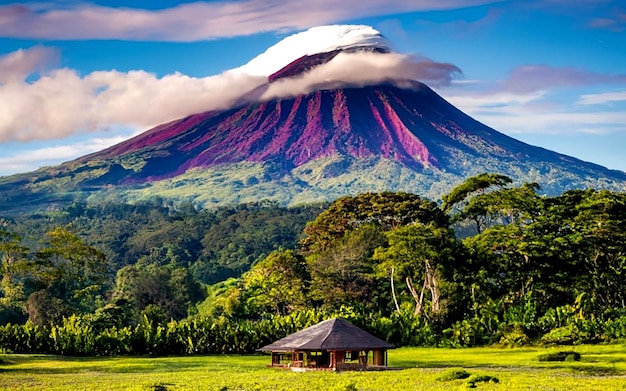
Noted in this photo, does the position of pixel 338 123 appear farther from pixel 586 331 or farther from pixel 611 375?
pixel 611 375

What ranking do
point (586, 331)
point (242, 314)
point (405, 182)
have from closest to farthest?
1. point (586, 331)
2. point (242, 314)
3. point (405, 182)

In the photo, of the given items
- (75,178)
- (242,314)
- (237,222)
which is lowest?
(242,314)

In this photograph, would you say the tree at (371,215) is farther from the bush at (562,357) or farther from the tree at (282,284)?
the bush at (562,357)

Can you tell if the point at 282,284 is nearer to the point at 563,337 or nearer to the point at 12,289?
the point at 12,289

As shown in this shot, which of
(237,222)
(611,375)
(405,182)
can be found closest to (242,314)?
(611,375)

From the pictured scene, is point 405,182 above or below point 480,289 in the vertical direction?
above

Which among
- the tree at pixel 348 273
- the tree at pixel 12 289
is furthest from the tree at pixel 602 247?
the tree at pixel 12 289
